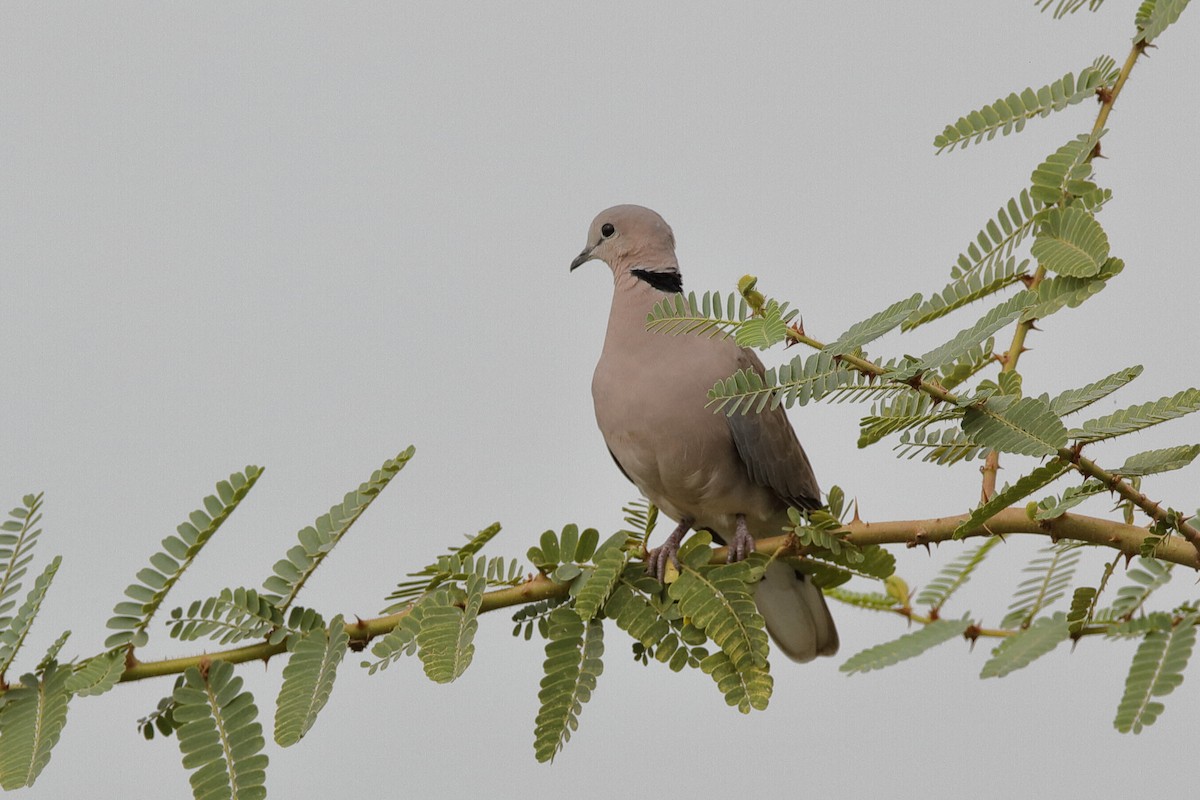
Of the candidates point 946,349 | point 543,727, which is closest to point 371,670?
point 543,727

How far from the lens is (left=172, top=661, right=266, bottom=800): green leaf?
1.80 meters

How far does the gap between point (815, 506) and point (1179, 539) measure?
1309mm

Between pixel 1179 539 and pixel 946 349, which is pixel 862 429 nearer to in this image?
pixel 946 349

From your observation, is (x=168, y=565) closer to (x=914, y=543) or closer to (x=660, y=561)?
(x=660, y=561)

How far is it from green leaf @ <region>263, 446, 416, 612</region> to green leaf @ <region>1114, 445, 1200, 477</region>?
1039mm

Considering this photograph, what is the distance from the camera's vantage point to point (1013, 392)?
179cm

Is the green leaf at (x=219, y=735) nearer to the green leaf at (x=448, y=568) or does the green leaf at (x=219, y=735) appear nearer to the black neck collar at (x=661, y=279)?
the green leaf at (x=448, y=568)

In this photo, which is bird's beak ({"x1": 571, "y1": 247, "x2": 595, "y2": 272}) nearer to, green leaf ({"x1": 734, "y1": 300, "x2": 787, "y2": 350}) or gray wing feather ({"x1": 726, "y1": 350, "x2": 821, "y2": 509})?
gray wing feather ({"x1": 726, "y1": 350, "x2": 821, "y2": 509})

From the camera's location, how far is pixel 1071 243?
1.86m

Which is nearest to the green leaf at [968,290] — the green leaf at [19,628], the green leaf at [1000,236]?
the green leaf at [1000,236]

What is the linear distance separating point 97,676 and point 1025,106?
172 cm

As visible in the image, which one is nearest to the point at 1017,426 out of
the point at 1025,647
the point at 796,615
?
the point at 1025,647

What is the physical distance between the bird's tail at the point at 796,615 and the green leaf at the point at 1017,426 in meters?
1.17

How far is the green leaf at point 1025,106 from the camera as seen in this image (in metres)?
2.17
